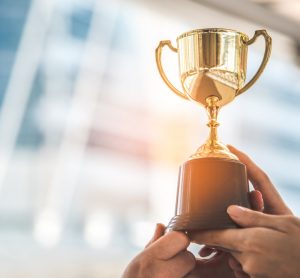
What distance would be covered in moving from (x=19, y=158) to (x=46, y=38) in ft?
1.87

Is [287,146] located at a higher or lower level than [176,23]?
lower

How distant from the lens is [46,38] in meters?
2.54

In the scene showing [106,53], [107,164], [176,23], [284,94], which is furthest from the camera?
[284,94]

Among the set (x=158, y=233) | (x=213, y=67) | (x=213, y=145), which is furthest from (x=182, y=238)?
(x=213, y=67)

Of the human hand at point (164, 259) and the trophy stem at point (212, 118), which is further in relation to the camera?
the trophy stem at point (212, 118)

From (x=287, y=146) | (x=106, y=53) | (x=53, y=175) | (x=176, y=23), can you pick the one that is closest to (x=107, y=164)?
(x=53, y=175)

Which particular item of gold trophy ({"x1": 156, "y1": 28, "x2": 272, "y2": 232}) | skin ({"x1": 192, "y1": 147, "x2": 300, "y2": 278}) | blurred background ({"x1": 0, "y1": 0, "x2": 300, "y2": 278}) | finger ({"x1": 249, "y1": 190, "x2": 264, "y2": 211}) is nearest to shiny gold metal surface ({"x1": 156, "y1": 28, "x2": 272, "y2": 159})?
gold trophy ({"x1": 156, "y1": 28, "x2": 272, "y2": 232})

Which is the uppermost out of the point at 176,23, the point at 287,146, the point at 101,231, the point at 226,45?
the point at 176,23

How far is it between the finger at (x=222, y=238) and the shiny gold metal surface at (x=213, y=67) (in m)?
0.20

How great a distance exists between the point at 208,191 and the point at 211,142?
13 cm

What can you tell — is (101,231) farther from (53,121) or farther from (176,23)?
(176,23)

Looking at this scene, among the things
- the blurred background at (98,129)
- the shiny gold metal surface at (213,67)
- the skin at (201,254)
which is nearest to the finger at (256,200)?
the skin at (201,254)

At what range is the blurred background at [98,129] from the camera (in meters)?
2.29

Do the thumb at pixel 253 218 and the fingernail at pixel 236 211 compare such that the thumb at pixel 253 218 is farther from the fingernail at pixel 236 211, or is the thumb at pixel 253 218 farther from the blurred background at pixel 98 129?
the blurred background at pixel 98 129
